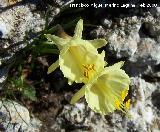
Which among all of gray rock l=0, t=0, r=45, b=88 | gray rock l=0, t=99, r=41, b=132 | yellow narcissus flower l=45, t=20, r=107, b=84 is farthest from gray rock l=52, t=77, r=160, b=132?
yellow narcissus flower l=45, t=20, r=107, b=84

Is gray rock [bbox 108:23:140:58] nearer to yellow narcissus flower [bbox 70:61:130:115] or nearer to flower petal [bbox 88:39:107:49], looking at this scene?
yellow narcissus flower [bbox 70:61:130:115]

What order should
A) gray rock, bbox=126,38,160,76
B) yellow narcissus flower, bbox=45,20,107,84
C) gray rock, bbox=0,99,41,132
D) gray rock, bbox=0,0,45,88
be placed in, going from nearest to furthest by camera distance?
yellow narcissus flower, bbox=45,20,107,84, gray rock, bbox=0,0,45,88, gray rock, bbox=0,99,41,132, gray rock, bbox=126,38,160,76

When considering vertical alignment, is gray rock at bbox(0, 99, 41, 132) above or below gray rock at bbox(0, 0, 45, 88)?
below

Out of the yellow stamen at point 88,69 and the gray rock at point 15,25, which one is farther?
the gray rock at point 15,25

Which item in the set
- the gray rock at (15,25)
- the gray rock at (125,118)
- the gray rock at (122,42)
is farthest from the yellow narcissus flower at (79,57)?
the gray rock at (125,118)

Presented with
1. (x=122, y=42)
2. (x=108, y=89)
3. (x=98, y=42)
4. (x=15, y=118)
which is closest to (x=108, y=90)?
(x=108, y=89)

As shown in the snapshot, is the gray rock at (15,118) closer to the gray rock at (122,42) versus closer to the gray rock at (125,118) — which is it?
the gray rock at (125,118)
